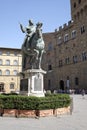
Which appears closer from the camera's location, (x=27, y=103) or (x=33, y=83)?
(x=27, y=103)

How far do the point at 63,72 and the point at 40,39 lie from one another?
34.5m

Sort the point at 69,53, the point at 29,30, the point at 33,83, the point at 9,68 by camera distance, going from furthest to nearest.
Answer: the point at 9,68, the point at 69,53, the point at 29,30, the point at 33,83

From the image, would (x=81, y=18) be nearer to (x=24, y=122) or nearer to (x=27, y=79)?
(x=27, y=79)

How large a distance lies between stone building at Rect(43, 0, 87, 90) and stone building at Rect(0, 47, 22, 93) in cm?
672

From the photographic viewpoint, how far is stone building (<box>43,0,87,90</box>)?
41281 mm

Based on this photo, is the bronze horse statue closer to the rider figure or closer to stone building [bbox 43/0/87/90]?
the rider figure

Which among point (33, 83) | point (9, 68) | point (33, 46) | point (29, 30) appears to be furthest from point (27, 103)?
point (9, 68)

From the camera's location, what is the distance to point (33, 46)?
13.1 m

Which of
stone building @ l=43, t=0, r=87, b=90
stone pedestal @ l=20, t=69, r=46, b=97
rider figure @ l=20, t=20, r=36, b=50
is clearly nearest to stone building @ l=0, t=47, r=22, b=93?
stone building @ l=43, t=0, r=87, b=90

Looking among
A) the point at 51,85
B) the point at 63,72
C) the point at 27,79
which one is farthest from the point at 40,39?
the point at 51,85

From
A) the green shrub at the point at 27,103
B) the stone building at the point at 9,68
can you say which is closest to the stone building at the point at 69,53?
the stone building at the point at 9,68

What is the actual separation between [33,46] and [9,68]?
1602 inches

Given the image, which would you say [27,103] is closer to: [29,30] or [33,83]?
[33,83]

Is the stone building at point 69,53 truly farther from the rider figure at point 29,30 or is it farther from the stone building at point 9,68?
the rider figure at point 29,30
